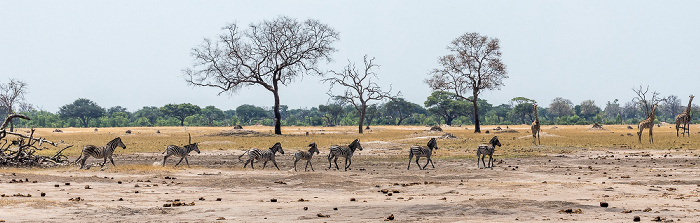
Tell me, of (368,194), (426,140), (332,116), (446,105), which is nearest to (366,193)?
(368,194)

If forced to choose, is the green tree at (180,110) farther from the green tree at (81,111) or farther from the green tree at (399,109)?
the green tree at (399,109)

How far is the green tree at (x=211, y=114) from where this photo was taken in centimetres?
16200

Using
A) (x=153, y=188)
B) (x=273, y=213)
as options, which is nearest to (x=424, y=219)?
(x=273, y=213)

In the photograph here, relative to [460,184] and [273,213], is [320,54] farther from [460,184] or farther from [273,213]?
[273,213]

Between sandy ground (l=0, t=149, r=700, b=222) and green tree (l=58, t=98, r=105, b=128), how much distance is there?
460 ft

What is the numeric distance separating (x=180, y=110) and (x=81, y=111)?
2287cm

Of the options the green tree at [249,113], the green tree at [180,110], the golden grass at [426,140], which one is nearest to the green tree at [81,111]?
the green tree at [180,110]

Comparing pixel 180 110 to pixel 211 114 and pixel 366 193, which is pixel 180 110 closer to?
pixel 211 114

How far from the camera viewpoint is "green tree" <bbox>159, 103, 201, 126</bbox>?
15050 cm

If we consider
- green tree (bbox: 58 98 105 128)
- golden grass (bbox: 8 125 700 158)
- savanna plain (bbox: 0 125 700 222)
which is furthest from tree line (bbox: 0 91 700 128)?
savanna plain (bbox: 0 125 700 222)

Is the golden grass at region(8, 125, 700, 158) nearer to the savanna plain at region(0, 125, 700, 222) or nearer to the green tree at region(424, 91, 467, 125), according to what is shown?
the savanna plain at region(0, 125, 700, 222)

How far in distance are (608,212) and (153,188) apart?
35.9ft

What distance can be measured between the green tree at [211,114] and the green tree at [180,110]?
684 cm

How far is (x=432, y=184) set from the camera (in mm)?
18000
